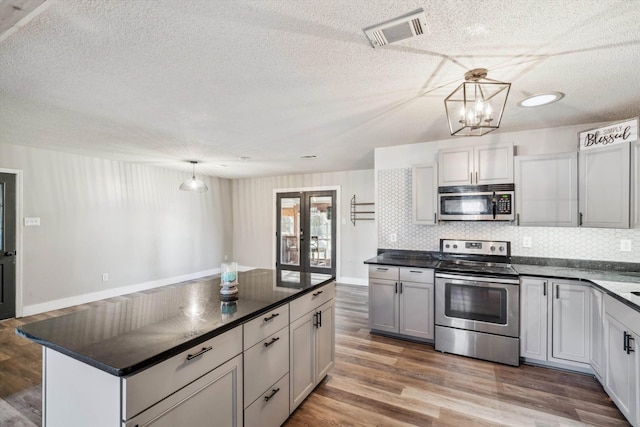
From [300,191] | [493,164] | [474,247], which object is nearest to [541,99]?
[493,164]

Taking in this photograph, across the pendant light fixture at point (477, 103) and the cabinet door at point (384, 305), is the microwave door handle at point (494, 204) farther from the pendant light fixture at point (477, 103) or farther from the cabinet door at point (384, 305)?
the cabinet door at point (384, 305)

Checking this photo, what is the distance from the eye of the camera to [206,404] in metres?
1.42

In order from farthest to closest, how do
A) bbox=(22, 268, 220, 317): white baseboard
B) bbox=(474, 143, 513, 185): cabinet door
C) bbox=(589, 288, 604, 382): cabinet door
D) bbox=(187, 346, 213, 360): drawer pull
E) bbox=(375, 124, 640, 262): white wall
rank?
bbox=(22, 268, 220, 317): white baseboard, bbox=(474, 143, 513, 185): cabinet door, bbox=(375, 124, 640, 262): white wall, bbox=(589, 288, 604, 382): cabinet door, bbox=(187, 346, 213, 360): drawer pull

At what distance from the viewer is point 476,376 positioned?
2734mm

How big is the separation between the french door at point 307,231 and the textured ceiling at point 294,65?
3.22 meters

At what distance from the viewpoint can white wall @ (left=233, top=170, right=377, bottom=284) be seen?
6.15 metres

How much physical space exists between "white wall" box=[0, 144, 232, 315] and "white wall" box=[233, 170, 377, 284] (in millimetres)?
1005

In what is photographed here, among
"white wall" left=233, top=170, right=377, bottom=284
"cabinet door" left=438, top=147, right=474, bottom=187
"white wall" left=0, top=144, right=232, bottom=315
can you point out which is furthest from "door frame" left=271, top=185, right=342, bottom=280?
"cabinet door" left=438, top=147, right=474, bottom=187

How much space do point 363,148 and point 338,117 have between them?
1.39 metres

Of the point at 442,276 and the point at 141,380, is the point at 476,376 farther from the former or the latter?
the point at 141,380

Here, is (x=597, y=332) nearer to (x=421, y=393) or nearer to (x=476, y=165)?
(x=421, y=393)

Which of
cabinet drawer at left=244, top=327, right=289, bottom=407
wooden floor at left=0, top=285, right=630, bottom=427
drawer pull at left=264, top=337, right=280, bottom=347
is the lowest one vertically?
wooden floor at left=0, top=285, right=630, bottom=427

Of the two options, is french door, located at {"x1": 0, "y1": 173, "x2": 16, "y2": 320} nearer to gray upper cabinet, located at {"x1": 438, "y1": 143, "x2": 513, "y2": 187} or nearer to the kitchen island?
the kitchen island

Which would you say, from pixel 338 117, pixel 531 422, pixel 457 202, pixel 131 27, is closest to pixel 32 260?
pixel 131 27
